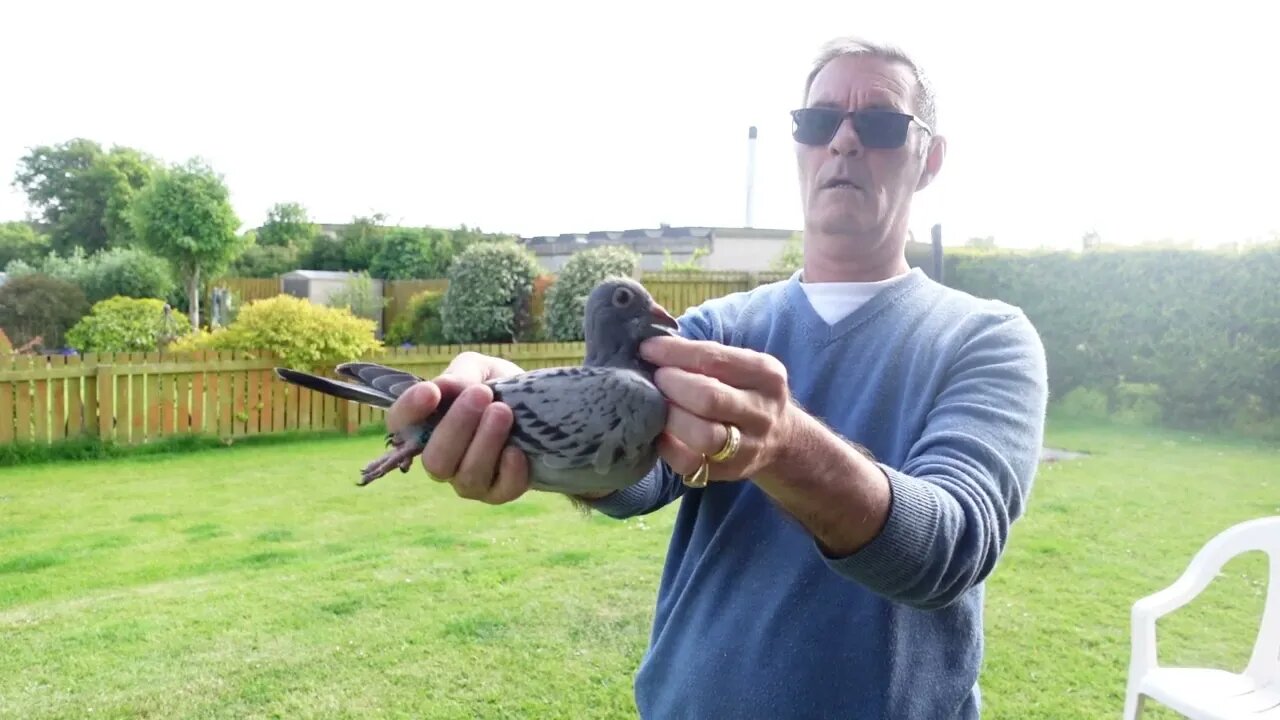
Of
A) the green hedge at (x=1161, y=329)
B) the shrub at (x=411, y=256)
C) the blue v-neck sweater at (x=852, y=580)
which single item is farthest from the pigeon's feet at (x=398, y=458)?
the shrub at (x=411, y=256)

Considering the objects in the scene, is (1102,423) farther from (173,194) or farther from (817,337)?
(173,194)

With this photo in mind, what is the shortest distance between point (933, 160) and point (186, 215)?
2183 centimetres

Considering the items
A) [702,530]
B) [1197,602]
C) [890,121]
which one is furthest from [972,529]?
[1197,602]

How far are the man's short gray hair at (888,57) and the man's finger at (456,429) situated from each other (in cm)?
134

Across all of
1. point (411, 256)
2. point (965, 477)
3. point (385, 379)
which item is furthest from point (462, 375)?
point (411, 256)

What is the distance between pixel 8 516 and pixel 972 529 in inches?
334

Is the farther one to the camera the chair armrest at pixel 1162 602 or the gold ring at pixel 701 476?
the chair armrest at pixel 1162 602

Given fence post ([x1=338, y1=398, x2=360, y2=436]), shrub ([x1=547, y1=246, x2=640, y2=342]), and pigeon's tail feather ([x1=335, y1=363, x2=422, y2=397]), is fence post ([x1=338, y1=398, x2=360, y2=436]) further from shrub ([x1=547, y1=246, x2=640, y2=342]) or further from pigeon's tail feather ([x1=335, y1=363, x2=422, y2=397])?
pigeon's tail feather ([x1=335, y1=363, x2=422, y2=397])

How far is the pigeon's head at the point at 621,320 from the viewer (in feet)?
5.68

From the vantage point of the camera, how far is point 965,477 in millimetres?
1678

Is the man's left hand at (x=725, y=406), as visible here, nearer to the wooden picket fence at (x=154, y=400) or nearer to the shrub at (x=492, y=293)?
the wooden picket fence at (x=154, y=400)

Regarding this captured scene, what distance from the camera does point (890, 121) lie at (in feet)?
7.41

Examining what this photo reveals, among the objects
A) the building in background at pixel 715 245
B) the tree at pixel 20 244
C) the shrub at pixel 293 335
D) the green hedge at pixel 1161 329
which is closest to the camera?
the shrub at pixel 293 335

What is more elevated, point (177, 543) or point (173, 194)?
point (173, 194)
